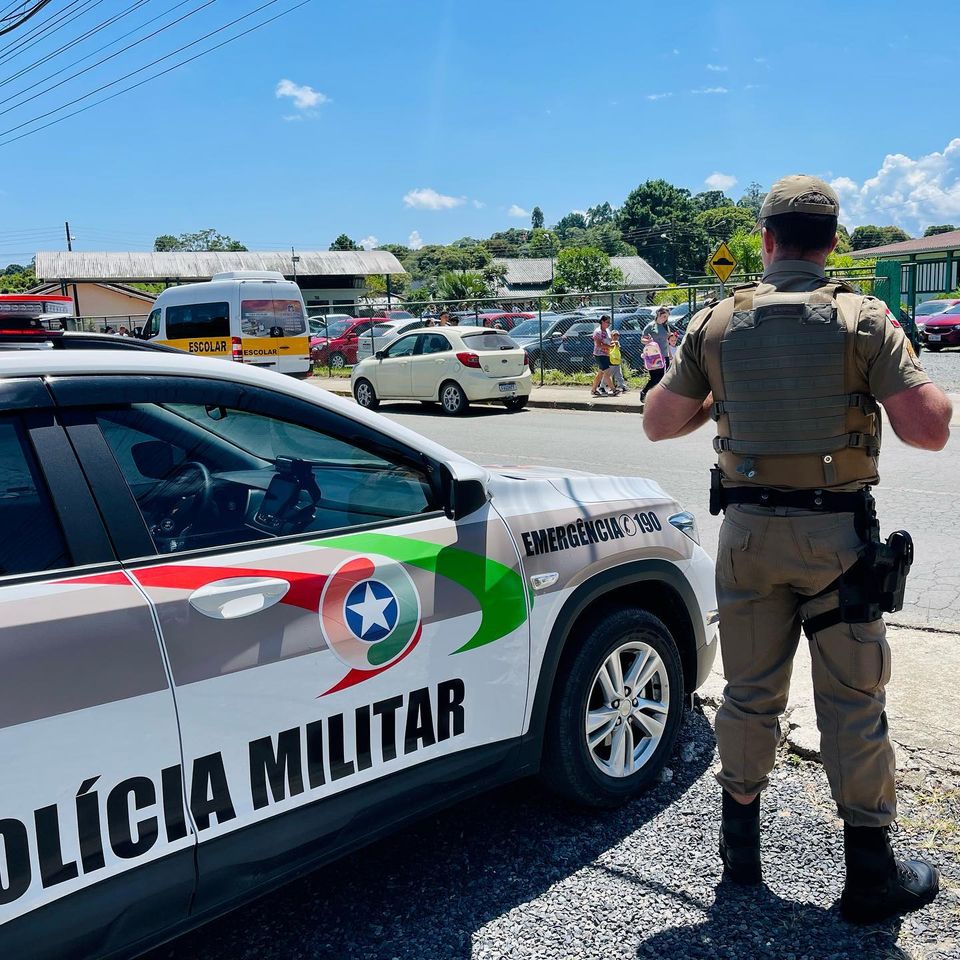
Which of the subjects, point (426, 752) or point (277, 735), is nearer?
point (277, 735)

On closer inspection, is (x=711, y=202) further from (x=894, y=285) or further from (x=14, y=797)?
(x=14, y=797)

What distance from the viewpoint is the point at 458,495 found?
105 inches

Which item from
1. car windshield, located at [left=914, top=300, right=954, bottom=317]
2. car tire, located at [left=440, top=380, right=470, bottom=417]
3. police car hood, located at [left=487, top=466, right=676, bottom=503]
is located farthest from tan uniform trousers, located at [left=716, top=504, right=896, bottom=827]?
car windshield, located at [left=914, top=300, right=954, bottom=317]

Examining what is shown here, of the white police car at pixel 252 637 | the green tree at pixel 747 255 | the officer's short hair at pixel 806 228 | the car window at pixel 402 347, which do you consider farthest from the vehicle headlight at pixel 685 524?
the green tree at pixel 747 255

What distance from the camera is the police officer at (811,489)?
7.98 feet

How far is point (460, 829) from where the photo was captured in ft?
10.3

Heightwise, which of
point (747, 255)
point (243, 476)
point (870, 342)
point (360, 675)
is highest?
point (747, 255)

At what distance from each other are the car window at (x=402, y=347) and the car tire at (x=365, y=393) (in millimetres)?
930

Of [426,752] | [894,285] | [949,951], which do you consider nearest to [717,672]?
[949,951]

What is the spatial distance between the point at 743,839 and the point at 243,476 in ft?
5.90

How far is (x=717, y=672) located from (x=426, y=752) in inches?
88.4

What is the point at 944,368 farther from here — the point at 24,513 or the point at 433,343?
the point at 24,513

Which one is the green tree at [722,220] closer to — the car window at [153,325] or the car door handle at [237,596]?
the car window at [153,325]

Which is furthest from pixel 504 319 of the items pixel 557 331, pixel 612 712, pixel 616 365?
pixel 612 712
